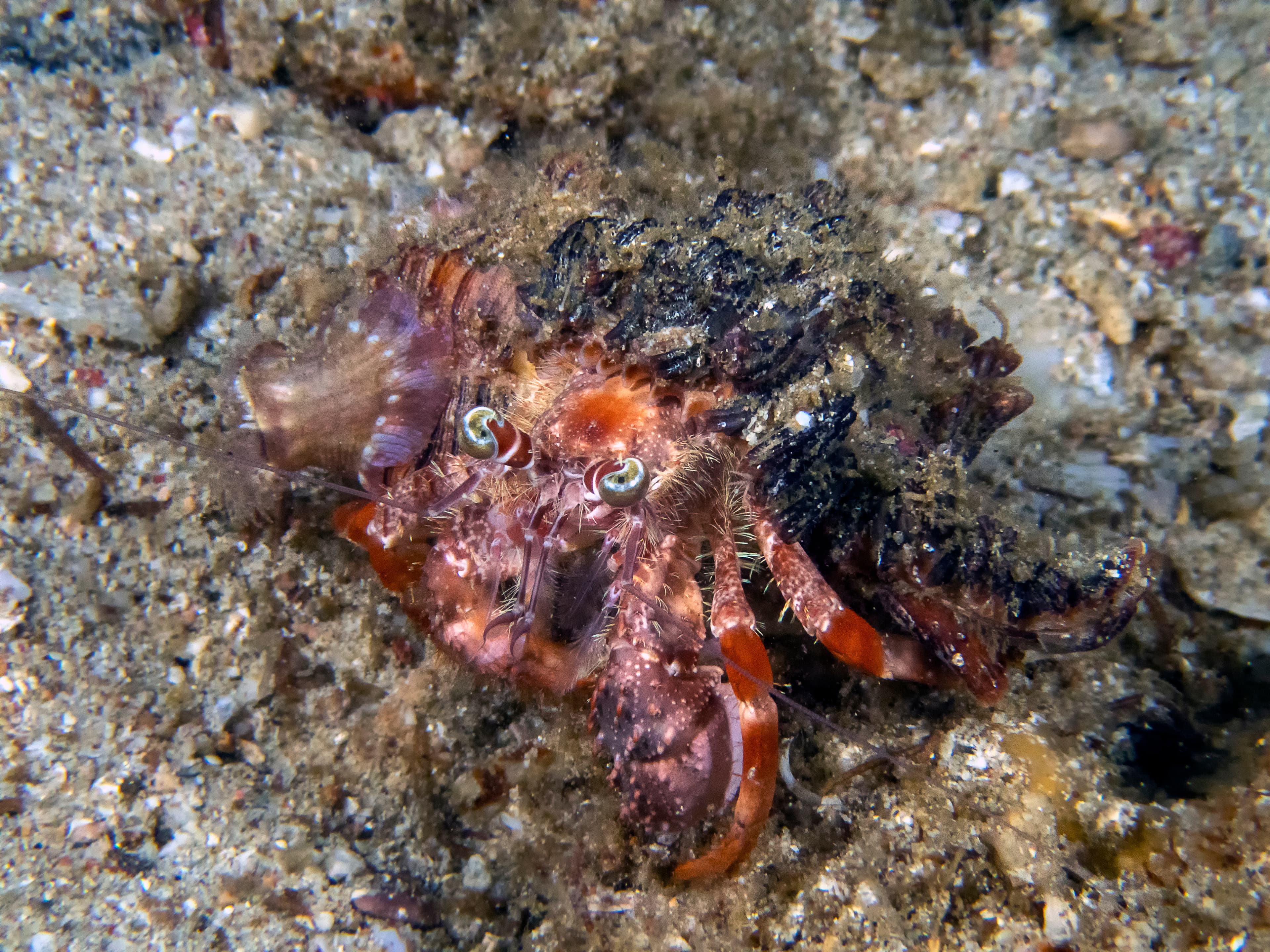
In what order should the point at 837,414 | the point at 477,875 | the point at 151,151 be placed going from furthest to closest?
the point at 151,151, the point at 477,875, the point at 837,414

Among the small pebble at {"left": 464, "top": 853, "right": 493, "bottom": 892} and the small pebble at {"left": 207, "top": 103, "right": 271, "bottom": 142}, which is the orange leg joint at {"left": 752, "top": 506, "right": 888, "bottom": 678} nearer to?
the small pebble at {"left": 464, "top": 853, "right": 493, "bottom": 892}

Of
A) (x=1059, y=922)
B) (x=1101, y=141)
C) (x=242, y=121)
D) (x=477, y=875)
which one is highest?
(x=242, y=121)

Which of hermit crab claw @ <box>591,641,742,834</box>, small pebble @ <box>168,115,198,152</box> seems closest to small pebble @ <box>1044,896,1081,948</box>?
hermit crab claw @ <box>591,641,742,834</box>

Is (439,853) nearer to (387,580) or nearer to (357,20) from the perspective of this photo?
(387,580)

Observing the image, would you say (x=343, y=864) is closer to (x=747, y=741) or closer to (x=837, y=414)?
(x=747, y=741)

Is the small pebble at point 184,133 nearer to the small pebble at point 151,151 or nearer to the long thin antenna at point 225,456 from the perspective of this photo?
the small pebble at point 151,151

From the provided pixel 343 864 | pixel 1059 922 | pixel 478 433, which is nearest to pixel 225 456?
pixel 478 433

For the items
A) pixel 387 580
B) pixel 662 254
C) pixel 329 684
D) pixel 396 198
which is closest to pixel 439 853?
pixel 329 684
